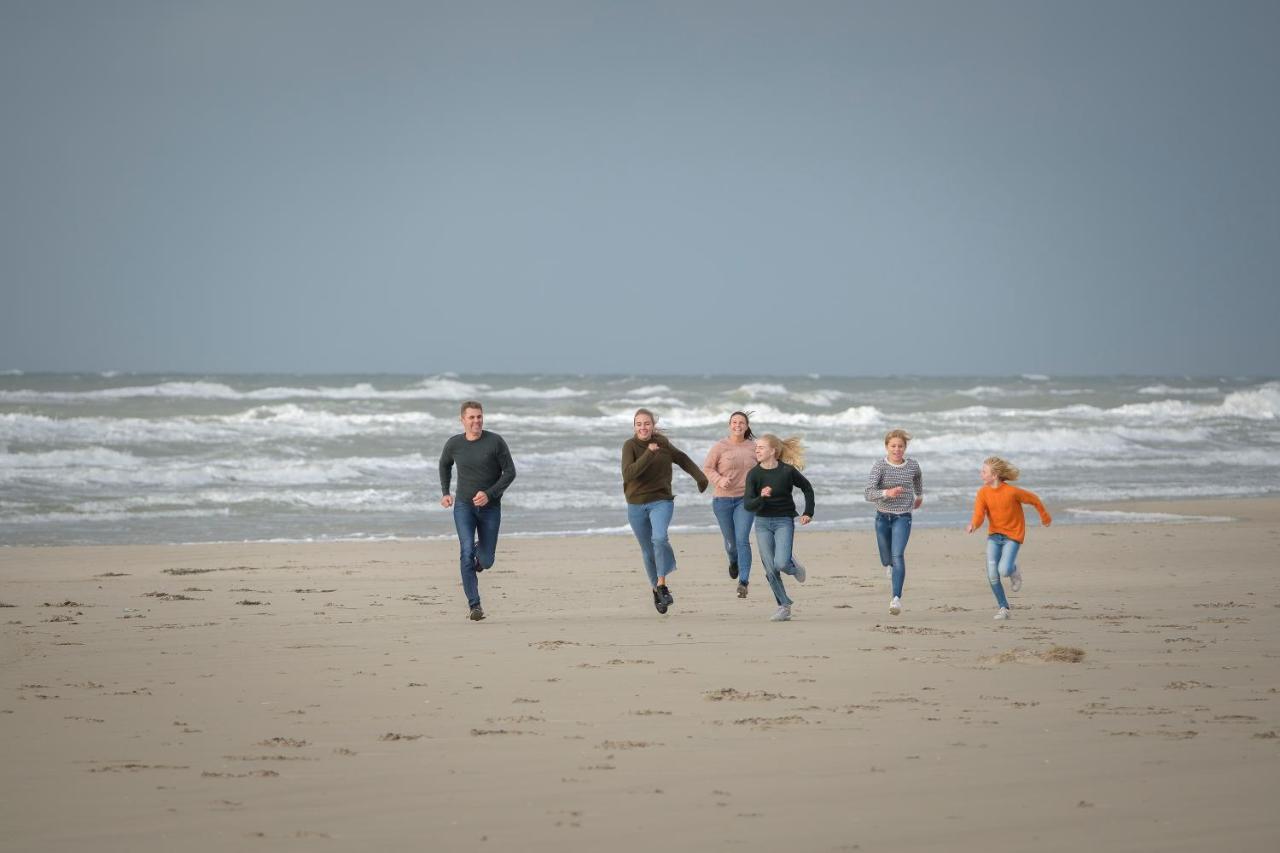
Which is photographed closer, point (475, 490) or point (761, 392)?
point (475, 490)

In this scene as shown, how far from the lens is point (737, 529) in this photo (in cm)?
1111

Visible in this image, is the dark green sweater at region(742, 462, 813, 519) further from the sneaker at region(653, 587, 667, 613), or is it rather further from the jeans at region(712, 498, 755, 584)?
the jeans at region(712, 498, 755, 584)

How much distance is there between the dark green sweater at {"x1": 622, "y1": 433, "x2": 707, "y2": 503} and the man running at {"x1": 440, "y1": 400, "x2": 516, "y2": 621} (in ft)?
3.11

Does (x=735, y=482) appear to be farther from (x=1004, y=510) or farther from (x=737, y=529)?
(x=1004, y=510)

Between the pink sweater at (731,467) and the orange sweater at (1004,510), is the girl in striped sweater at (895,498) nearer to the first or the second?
the orange sweater at (1004,510)

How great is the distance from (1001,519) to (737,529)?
92.3 inches

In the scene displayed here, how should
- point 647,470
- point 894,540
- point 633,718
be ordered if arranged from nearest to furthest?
1. point 633,718
2. point 894,540
3. point 647,470

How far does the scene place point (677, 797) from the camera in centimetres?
503

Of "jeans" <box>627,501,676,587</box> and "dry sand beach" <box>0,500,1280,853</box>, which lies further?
"jeans" <box>627,501,676,587</box>

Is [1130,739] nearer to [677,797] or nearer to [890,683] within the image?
[890,683]

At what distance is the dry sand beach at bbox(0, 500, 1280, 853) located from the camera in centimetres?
472

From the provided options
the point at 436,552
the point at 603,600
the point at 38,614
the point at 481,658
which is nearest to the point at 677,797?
the point at 481,658

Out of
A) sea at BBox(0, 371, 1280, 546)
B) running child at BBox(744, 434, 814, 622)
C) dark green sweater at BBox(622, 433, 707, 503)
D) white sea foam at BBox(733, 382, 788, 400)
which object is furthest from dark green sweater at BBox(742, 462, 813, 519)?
white sea foam at BBox(733, 382, 788, 400)

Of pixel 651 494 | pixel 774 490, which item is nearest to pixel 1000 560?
pixel 774 490
